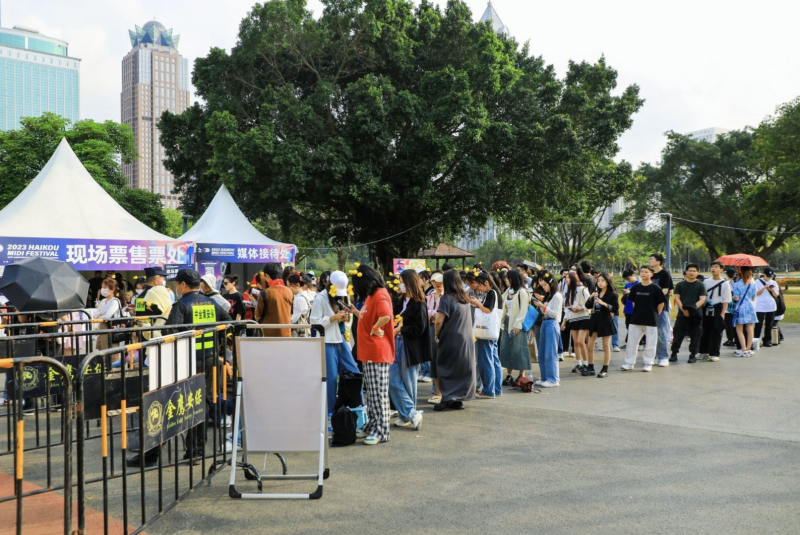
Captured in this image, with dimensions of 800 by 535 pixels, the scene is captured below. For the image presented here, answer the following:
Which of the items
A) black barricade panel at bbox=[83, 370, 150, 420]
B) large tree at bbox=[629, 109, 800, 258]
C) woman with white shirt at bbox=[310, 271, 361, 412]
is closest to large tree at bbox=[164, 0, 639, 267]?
woman with white shirt at bbox=[310, 271, 361, 412]

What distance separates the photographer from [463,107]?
22.1 m

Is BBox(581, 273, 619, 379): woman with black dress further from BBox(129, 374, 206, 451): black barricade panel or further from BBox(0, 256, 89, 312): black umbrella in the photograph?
BBox(0, 256, 89, 312): black umbrella

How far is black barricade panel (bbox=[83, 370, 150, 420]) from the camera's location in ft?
15.6

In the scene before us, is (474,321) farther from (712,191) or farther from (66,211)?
(712,191)

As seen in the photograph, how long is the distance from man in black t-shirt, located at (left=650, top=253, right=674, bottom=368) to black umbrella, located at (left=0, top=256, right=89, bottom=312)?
9.89m

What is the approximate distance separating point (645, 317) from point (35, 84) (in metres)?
165

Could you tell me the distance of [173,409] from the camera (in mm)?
4324

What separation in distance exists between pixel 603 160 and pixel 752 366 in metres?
17.1

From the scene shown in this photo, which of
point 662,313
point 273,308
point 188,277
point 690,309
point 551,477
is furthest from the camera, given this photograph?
point 690,309

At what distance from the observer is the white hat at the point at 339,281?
257 inches

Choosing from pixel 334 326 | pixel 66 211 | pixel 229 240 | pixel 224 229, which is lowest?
pixel 334 326

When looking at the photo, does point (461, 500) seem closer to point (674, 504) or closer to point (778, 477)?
point (674, 504)

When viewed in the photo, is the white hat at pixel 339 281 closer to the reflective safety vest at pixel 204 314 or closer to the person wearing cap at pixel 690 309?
the reflective safety vest at pixel 204 314

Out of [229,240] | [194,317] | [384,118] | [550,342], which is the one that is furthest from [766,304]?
[229,240]
